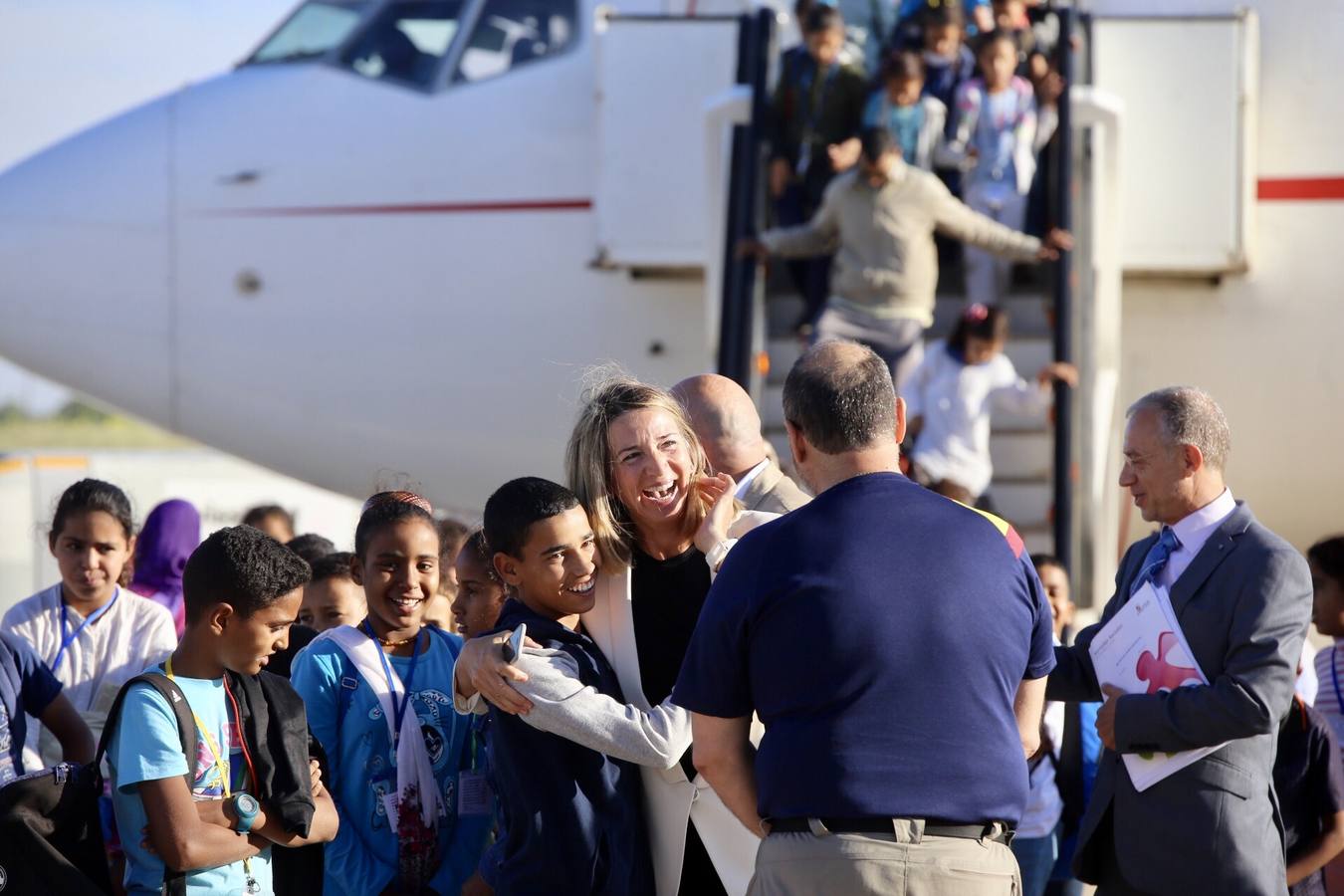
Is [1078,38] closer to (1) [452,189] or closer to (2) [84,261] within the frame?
(1) [452,189]

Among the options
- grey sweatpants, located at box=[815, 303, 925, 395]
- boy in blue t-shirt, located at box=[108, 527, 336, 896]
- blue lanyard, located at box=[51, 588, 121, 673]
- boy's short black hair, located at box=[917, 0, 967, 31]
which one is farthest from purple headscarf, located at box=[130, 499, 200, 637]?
boy's short black hair, located at box=[917, 0, 967, 31]

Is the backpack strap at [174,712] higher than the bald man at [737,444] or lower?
lower

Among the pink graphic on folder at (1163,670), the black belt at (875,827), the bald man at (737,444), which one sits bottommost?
the black belt at (875,827)

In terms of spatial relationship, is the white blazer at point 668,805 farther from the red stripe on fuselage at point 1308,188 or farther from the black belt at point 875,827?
the red stripe on fuselage at point 1308,188

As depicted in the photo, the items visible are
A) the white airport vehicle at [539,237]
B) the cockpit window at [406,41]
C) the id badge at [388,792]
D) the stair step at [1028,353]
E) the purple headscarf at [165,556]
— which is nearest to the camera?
the id badge at [388,792]

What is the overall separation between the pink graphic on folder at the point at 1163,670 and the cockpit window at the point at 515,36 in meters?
6.26

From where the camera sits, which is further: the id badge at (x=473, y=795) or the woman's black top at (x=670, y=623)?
the id badge at (x=473, y=795)

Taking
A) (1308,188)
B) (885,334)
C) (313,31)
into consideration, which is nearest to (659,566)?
(885,334)

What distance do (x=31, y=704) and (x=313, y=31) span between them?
6380 mm

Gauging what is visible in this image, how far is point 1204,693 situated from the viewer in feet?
11.7

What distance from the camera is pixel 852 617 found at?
115 inches

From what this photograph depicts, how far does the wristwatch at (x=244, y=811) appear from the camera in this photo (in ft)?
10.9

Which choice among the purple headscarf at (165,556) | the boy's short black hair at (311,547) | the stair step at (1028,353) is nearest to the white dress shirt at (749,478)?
the boy's short black hair at (311,547)

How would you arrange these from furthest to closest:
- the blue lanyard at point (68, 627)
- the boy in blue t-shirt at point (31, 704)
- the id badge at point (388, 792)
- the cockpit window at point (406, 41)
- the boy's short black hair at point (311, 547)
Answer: the cockpit window at point (406, 41), the boy's short black hair at point (311, 547), the blue lanyard at point (68, 627), the boy in blue t-shirt at point (31, 704), the id badge at point (388, 792)
